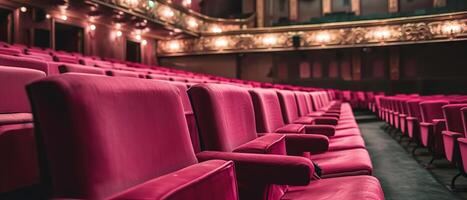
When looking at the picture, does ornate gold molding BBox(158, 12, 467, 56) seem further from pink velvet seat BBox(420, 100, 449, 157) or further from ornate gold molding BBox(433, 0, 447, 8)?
pink velvet seat BBox(420, 100, 449, 157)

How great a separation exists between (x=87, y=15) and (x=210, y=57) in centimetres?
177

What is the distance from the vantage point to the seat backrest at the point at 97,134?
0.22 metres

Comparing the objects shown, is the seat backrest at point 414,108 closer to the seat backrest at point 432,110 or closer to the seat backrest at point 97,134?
the seat backrest at point 432,110

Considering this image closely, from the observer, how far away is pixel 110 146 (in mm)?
251

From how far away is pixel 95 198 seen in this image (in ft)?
0.76

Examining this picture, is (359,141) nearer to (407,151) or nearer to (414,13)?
(407,151)

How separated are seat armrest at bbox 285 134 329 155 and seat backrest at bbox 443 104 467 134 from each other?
1.46 ft

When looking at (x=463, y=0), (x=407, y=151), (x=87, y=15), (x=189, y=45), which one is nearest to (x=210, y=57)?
(x=189, y=45)

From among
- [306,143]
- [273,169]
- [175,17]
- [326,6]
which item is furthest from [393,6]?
[273,169]

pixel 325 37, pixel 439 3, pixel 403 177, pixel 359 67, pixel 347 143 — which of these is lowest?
pixel 403 177

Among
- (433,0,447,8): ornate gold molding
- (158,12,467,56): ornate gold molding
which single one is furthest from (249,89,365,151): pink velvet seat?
(433,0,447,8): ornate gold molding

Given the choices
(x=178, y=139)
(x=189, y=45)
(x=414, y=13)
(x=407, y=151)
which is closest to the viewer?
(x=178, y=139)

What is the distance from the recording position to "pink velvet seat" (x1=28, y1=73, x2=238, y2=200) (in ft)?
0.73

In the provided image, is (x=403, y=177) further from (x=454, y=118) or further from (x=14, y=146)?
(x=14, y=146)
